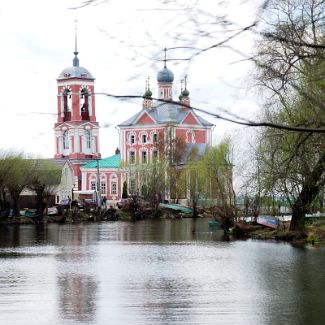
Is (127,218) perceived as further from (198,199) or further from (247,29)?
(247,29)

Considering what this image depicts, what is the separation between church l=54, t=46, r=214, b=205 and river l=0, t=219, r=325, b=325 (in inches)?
1937

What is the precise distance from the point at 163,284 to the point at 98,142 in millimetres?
77669

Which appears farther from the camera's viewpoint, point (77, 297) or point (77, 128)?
point (77, 128)

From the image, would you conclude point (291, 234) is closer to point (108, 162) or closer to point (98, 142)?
point (108, 162)

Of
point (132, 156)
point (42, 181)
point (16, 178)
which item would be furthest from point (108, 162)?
point (16, 178)

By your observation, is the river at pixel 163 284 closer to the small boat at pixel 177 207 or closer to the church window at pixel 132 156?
the small boat at pixel 177 207

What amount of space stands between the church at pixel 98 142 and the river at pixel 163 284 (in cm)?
4921

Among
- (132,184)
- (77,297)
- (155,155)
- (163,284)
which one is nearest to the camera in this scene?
(77,297)

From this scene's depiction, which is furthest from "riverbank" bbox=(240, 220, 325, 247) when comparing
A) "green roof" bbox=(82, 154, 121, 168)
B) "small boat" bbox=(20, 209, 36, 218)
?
"green roof" bbox=(82, 154, 121, 168)

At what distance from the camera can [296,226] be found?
33.7m

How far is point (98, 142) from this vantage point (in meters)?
97.4

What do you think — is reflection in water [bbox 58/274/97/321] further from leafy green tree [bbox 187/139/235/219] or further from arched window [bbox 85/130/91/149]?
arched window [bbox 85/130/91/149]

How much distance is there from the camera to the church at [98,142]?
278 feet

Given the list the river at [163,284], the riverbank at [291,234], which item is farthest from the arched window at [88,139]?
the river at [163,284]
